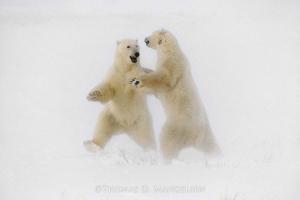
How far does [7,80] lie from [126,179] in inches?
23.7

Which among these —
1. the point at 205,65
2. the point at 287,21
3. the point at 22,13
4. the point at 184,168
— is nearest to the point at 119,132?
the point at 184,168

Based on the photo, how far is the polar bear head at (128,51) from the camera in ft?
7.10

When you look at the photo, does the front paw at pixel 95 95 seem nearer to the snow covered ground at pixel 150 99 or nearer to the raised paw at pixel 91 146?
the snow covered ground at pixel 150 99

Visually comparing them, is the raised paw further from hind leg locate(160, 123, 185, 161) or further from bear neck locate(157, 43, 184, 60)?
bear neck locate(157, 43, 184, 60)

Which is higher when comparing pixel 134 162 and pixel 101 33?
pixel 101 33

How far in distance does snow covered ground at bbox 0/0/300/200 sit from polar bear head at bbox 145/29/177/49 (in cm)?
3

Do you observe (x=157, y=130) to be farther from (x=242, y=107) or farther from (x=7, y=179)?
(x=7, y=179)

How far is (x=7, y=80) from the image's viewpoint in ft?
Answer: 7.19

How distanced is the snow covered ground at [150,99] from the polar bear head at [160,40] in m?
0.03

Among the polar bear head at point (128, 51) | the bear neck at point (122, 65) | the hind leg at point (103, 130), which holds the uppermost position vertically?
the polar bear head at point (128, 51)

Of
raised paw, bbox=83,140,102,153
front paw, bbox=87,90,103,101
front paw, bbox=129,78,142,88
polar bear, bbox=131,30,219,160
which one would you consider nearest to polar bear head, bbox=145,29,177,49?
polar bear, bbox=131,30,219,160

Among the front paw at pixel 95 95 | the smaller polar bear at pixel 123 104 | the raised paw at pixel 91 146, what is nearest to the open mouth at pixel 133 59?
the smaller polar bear at pixel 123 104

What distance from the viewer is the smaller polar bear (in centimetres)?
216

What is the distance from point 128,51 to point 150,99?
20 cm
